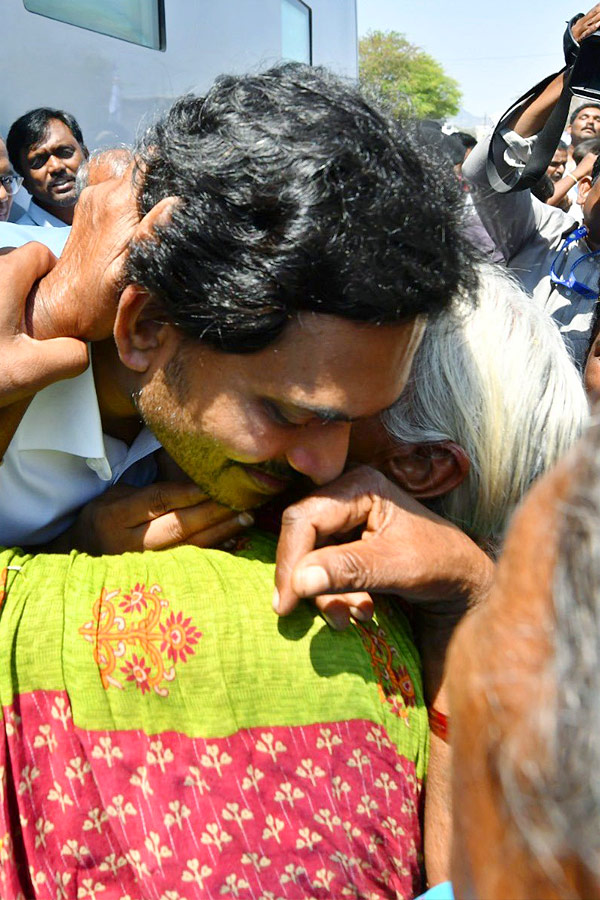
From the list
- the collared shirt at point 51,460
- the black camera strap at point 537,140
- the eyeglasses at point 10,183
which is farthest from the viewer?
the eyeglasses at point 10,183

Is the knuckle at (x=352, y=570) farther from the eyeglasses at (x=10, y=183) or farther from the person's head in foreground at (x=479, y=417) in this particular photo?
the eyeglasses at (x=10, y=183)

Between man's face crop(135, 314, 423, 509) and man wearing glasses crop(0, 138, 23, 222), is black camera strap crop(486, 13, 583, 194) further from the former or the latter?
man wearing glasses crop(0, 138, 23, 222)

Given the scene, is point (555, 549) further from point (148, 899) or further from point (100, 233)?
point (100, 233)

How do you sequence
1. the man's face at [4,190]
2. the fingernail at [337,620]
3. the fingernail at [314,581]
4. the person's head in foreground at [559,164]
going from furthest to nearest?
the person's head in foreground at [559,164], the man's face at [4,190], the fingernail at [337,620], the fingernail at [314,581]

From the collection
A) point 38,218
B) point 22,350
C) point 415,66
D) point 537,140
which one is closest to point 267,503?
point 22,350

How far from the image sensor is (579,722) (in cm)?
60

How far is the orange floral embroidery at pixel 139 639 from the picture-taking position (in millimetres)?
1464

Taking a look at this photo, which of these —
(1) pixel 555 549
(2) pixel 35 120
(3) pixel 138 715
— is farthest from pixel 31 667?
(2) pixel 35 120

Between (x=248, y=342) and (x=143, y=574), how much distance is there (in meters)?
0.45

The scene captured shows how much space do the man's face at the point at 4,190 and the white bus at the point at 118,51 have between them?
24cm

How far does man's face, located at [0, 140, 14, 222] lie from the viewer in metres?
5.01

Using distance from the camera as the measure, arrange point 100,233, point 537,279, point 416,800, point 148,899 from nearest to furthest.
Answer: point 148,899, point 416,800, point 100,233, point 537,279

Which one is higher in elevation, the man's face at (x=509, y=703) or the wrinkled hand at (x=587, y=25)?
the wrinkled hand at (x=587, y=25)

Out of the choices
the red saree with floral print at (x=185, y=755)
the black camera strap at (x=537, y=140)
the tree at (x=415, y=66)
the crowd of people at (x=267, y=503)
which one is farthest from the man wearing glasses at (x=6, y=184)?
the tree at (x=415, y=66)
